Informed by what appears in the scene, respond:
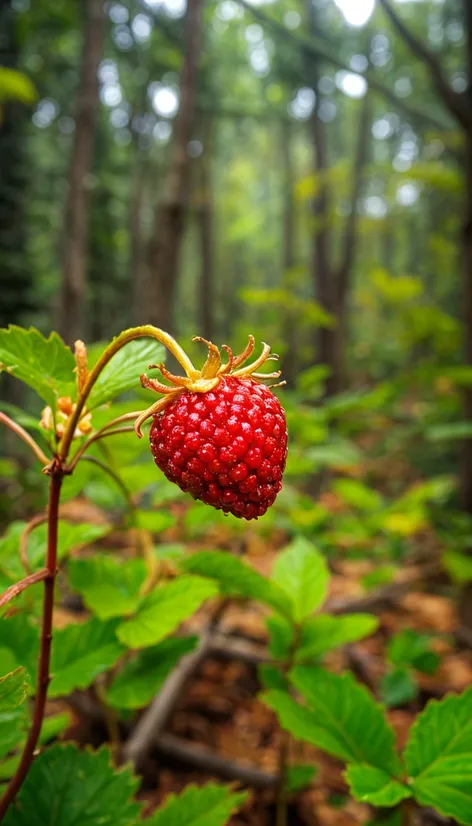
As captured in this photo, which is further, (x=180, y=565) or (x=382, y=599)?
(x=382, y=599)

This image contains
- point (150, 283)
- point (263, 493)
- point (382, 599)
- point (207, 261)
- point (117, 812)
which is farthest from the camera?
point (207, 261)

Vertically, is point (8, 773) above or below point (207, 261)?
below

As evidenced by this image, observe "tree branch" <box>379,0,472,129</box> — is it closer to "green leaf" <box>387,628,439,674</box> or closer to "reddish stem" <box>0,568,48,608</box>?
"green leaf" <box>387,628,439,674</box>

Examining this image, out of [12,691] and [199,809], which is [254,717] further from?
[12,691]

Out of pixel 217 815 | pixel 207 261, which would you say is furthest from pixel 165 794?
pixel 207 261

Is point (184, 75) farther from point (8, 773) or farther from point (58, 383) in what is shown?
point (8, 773)

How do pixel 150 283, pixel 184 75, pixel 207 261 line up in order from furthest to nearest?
1. pixel 207 261
2. pixel 184 75
3. pixel 150 283

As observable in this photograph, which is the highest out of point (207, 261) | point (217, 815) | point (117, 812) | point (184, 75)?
point (184, 75)
